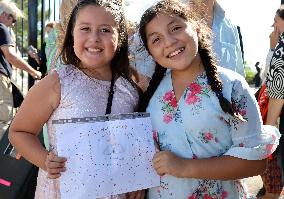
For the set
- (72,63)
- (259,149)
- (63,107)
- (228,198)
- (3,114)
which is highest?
(3,114)

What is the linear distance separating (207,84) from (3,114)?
3342 millimetres

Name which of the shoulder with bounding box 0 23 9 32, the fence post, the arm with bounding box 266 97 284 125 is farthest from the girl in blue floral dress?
the shoulder with bounding box 0 23 9 32

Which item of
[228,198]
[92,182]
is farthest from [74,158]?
[228,198]

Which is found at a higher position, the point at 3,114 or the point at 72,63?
the point at 3,114

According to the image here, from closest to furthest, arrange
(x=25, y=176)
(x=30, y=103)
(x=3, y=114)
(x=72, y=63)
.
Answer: (x=30, y=103)
(x=72, y=63)
(x=25, y=176)
(x=3, y=114)

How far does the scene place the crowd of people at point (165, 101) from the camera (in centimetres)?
179

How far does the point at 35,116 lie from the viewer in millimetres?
1961

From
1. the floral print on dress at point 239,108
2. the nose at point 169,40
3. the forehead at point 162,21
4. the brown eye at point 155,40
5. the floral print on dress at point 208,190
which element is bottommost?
the floral print on dress at point 208,190

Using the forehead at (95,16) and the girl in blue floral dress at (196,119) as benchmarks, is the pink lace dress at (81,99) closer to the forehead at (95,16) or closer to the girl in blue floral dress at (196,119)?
the girl in blue floral dress at (196,119)

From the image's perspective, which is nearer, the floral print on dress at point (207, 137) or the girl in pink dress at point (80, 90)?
the floral print on dress at point (207, 137)

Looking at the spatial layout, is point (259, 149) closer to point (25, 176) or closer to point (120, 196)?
point (120, 196)

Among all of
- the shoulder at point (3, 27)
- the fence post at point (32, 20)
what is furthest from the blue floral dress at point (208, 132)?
the shoulder at point (3, 27)

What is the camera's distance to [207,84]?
6.13 ft

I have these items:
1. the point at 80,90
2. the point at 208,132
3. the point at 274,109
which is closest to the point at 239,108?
the point at 208,132
